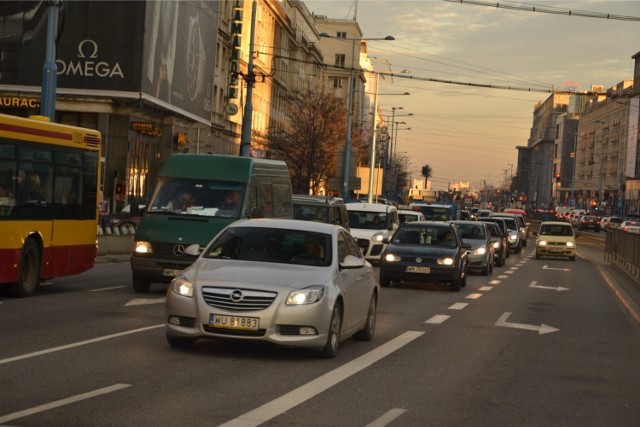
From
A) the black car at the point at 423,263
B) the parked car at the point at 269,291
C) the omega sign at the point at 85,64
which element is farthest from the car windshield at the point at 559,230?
the parked car at the point at 269,291

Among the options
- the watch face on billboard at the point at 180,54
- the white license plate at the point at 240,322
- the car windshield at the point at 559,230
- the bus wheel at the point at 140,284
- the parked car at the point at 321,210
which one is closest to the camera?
the white license plate at the point at 240,322

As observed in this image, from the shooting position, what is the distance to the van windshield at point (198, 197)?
20641mm

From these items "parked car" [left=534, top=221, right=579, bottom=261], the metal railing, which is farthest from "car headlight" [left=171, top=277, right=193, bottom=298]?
"parked car" [left=534, top=221, right=579, bottom=261]

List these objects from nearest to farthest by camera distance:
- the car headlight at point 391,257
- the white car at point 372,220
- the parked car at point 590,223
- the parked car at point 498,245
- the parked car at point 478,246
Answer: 1. the car headlight at point 391,257
2. the parked car at point 478,246
3. the white car at point 372,220
4. the parked car at point 498,245
5. the parked car at point 590,223

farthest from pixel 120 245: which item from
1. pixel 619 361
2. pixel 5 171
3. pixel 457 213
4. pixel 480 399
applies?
pixel 457 213

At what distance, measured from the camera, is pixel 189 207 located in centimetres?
2067

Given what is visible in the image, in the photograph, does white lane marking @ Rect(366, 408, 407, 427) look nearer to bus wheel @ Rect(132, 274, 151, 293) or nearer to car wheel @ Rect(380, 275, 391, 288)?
bus wheel @ Rect(132, 274, 151, 293)

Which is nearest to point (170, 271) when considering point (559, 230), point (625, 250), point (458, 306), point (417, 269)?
point (458, 306)

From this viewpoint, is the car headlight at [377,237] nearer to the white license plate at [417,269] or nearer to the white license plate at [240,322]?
the white license plate at [417,269]

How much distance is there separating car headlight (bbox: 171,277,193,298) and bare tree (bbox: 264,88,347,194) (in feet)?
195

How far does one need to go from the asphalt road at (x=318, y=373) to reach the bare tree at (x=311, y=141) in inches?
2089

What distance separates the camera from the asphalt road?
866 centimetres

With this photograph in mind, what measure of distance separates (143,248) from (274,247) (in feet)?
24.7

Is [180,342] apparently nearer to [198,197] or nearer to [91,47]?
[198,197]
